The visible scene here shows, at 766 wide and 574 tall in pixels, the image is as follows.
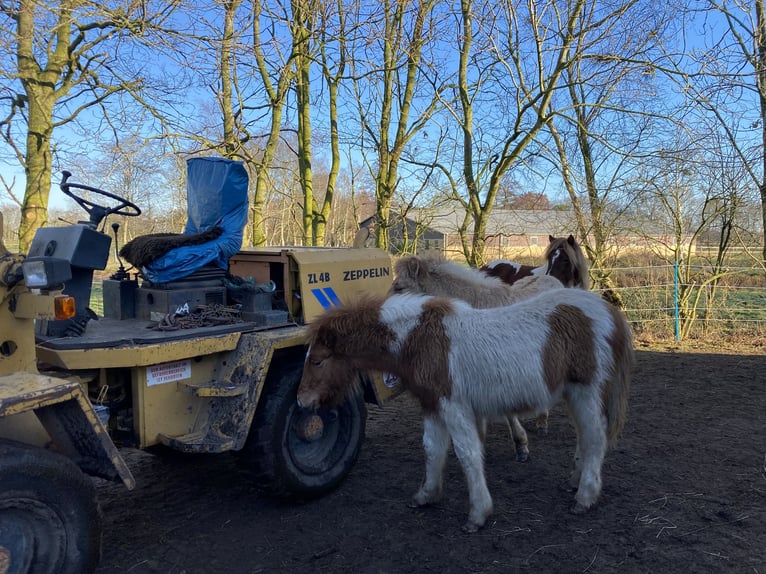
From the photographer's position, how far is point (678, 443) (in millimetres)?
5188

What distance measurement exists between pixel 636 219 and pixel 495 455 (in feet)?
27.4

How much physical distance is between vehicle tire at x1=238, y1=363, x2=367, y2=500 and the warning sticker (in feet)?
1.91

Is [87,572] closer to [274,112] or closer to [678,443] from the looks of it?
[678,443]

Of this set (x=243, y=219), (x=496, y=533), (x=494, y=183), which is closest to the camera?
(x=496, y=533)

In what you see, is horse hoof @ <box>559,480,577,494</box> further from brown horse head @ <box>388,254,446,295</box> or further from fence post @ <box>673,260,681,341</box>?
fence post @ <box>673,260,681,341</box>

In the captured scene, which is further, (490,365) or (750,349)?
(750,349)

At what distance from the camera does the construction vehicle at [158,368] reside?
248 cm

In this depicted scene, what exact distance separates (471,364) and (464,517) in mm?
1083

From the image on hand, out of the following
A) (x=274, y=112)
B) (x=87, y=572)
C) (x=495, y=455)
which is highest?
(x=274, y=112)

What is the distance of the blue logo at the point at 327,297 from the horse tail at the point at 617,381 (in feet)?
6.87

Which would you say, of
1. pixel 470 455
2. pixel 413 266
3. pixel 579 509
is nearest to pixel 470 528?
pixel 470 455

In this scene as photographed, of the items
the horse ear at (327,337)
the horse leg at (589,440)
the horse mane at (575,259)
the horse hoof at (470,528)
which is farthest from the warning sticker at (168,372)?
the horse mane at (575,259)

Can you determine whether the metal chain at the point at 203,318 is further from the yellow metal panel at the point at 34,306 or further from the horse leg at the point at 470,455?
the horse leg at the point at 470,455

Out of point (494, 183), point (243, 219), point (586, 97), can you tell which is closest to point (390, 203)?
point (494, 183)
